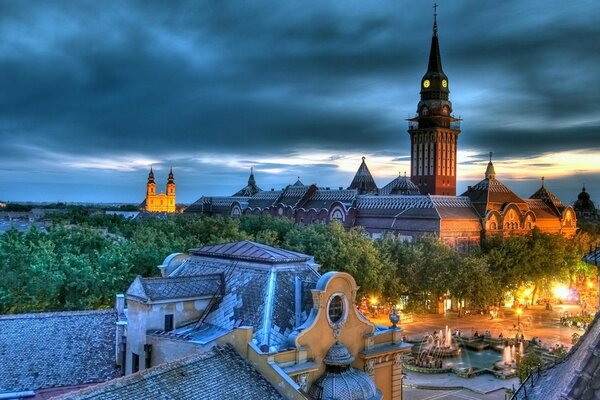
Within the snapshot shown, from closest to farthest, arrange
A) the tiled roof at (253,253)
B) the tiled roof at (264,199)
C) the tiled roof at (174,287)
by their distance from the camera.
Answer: the tiled roof at (174,287) < the tiled roof at (253,253) < the tiled roof at (264,199)

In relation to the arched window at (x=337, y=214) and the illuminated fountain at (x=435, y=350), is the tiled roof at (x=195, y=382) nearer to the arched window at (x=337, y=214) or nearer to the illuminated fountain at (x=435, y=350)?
the illuminated fountain at (x=435, y=350)

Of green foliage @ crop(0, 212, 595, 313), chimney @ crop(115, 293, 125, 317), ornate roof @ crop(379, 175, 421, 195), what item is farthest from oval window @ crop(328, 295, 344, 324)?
ornate roof @ crop(379, 175, 421, 195)

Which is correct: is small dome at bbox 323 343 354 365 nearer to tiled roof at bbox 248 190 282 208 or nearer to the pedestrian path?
the pedestrian path

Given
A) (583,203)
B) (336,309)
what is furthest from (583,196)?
(336,309)

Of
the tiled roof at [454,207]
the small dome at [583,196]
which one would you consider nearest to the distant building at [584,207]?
the small dome at [583,196]

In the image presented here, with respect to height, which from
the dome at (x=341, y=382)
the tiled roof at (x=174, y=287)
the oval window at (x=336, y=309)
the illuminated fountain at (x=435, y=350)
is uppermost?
the tiled roof at (x=174, y=287)

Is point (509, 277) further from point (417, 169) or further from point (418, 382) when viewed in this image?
point (417, 169)

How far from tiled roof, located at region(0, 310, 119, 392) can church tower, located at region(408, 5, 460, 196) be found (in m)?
89.2

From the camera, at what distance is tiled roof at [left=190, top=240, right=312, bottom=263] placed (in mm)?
23531

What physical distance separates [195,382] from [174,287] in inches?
296

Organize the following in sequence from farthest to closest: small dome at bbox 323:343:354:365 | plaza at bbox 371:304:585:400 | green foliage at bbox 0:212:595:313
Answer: plaza at bbox 371:304:585:400, green foliage at bbox 0:212:595:313, small dome at bbox 323:343:354:365

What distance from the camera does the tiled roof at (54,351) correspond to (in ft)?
71.7

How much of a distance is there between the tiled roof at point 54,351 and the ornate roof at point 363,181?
80.1m

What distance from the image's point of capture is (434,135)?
4203 inches
